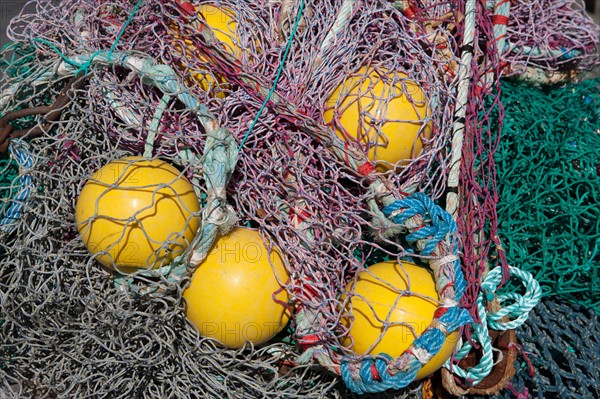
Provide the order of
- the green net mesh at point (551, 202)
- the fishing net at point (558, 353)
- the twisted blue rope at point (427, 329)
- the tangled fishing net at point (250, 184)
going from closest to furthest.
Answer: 1. the twisted blue rope at point (427, 329)
2. the tangled fishing net at point (250, 184)
3. the fishing net at point (558, 353)
4. the green net mesh at point (551, 202)

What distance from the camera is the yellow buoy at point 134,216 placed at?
1.59 meters

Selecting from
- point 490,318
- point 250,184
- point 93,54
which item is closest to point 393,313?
point 490,318

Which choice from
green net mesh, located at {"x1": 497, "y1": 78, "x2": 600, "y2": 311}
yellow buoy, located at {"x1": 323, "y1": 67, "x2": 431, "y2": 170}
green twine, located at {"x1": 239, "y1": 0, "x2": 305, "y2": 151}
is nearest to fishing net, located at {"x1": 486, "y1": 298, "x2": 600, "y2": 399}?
green net mesh, located at {"x1": 497, "y1": 78, "x2": 600, "y2": 311}

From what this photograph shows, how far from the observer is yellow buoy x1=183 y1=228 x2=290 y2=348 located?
5.40 feet

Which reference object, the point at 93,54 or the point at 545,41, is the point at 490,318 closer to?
the point at 545,41

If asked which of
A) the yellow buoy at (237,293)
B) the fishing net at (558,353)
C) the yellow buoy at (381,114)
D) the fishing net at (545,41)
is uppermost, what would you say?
the fishing net at (545,41)

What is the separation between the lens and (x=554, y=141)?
204cm

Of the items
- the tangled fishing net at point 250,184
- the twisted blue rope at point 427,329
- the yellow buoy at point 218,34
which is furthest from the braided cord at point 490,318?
the yellow buoy at point 218,34

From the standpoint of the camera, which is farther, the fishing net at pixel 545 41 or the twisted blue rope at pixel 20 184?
the fishing net at pixel 545 41

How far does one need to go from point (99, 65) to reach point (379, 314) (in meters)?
1.20

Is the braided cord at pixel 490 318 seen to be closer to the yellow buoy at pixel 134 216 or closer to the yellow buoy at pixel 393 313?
the yellow buoy at pixel 393 313

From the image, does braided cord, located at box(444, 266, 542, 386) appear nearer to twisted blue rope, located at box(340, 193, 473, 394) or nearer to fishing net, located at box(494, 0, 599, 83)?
twisted blue rope, located at box(340, 193, 473, 394)

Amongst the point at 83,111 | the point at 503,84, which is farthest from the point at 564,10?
the point at 83,111

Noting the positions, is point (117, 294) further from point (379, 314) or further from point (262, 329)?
point (379, 314)
